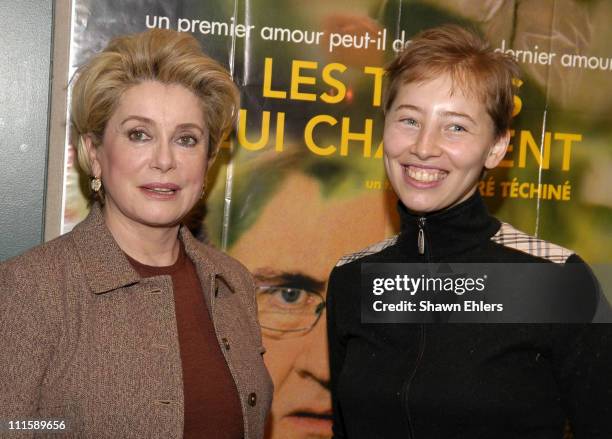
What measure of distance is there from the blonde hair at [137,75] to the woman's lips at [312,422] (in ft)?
3.84

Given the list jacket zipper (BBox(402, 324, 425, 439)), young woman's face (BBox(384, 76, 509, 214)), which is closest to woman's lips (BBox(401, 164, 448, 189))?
young woman's face (BBox(384, 76, 509, 214))

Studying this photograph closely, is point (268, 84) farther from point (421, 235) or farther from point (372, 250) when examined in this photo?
point (421, 235)

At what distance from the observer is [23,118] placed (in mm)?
2641

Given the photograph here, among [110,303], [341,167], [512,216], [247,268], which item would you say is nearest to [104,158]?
[110,303]

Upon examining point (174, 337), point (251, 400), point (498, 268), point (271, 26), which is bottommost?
point (251, 400)

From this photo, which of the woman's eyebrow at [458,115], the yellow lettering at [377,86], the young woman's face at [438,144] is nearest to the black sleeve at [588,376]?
the young woman's face at [438,144]

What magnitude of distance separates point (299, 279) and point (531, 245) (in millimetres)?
998

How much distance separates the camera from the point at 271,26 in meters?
2.78

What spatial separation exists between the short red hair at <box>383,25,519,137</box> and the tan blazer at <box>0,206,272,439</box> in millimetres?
900

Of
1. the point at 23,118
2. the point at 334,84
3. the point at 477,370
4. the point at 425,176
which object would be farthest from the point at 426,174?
the point at 23,118

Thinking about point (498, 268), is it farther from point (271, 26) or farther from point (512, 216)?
point (271, 26)

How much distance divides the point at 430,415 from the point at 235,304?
2.29ft

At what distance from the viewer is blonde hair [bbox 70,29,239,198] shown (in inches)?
83.7

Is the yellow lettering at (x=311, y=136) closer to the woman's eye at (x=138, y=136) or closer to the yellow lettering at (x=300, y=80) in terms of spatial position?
the yellow lettering at (x=300, y=80)
